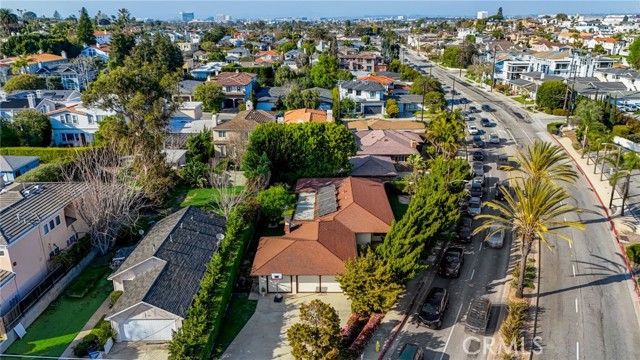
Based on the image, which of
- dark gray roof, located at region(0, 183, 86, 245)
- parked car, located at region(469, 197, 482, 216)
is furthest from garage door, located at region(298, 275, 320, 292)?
parked car, located at region(469, 197, 482, 216)

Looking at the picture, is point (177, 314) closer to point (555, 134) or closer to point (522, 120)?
point (555, 134)

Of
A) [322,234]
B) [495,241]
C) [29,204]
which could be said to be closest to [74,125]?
[29,204]

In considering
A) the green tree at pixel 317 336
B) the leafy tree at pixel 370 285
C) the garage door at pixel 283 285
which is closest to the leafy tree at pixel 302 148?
the garage door at pixel 283 285

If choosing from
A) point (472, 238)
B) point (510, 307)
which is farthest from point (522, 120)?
point (510, 307)

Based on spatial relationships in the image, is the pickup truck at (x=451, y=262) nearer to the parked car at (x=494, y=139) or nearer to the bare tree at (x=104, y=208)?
the bare tree at (x=104, y=208)

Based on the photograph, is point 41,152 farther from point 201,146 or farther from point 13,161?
point 201,146

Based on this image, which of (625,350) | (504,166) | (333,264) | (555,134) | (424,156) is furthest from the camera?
(555,134)

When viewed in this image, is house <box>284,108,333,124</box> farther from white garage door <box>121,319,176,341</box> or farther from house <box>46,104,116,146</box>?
white garage door <box>121,319,176,341</box>
